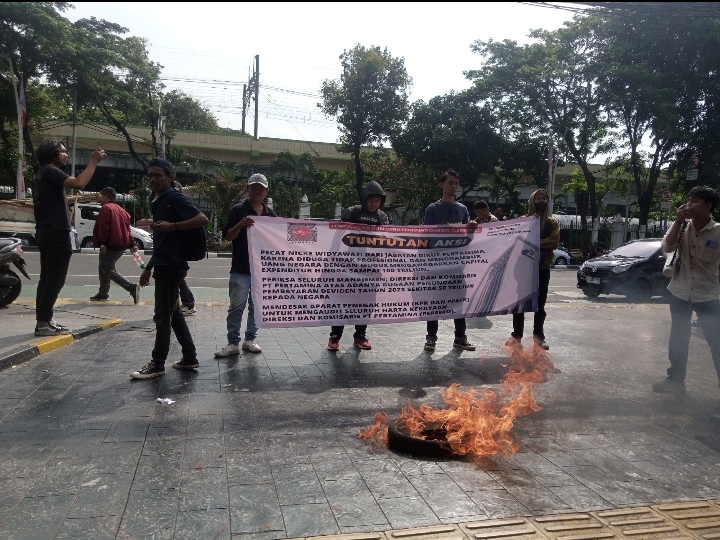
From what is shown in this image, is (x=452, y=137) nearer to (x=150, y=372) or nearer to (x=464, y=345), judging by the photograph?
(x=464, y=345)

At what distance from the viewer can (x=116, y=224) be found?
31.6 feet

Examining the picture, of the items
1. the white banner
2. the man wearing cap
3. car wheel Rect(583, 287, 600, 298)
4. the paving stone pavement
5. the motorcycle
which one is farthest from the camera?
car wheel Rect(583, 287, 600, 298)

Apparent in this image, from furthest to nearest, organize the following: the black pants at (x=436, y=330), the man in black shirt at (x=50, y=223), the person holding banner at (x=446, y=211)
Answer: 1. the black pants at (x=436, y=330)
2. the person holding banner at (x=446, y=211)
3. the man in black shirt at (x=50, y=223)

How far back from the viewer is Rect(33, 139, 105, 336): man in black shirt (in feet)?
20.6

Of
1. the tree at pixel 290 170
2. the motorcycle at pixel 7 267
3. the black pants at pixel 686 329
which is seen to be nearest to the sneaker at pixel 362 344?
the black pants at pixel 686 329

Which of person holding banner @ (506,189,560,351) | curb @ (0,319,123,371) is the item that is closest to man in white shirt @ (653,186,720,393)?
person holding banner @ (506,189,560,351)

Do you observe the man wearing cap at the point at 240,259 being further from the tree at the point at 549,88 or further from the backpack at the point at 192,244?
the tree at the point at 549,88

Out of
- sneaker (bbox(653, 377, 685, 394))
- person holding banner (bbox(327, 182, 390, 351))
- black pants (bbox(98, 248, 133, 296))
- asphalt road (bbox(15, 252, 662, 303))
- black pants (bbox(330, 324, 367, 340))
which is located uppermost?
person holding banner (bbox(327, 182, 390, 351))

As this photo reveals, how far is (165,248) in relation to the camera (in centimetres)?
532

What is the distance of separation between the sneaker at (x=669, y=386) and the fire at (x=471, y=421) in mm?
1361

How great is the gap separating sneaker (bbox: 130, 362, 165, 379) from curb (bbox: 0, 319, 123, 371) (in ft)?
3.81

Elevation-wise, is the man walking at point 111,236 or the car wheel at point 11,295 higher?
the man walking at point 111,236

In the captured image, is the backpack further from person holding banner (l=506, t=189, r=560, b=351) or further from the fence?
the fence

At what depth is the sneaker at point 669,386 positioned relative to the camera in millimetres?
5496
